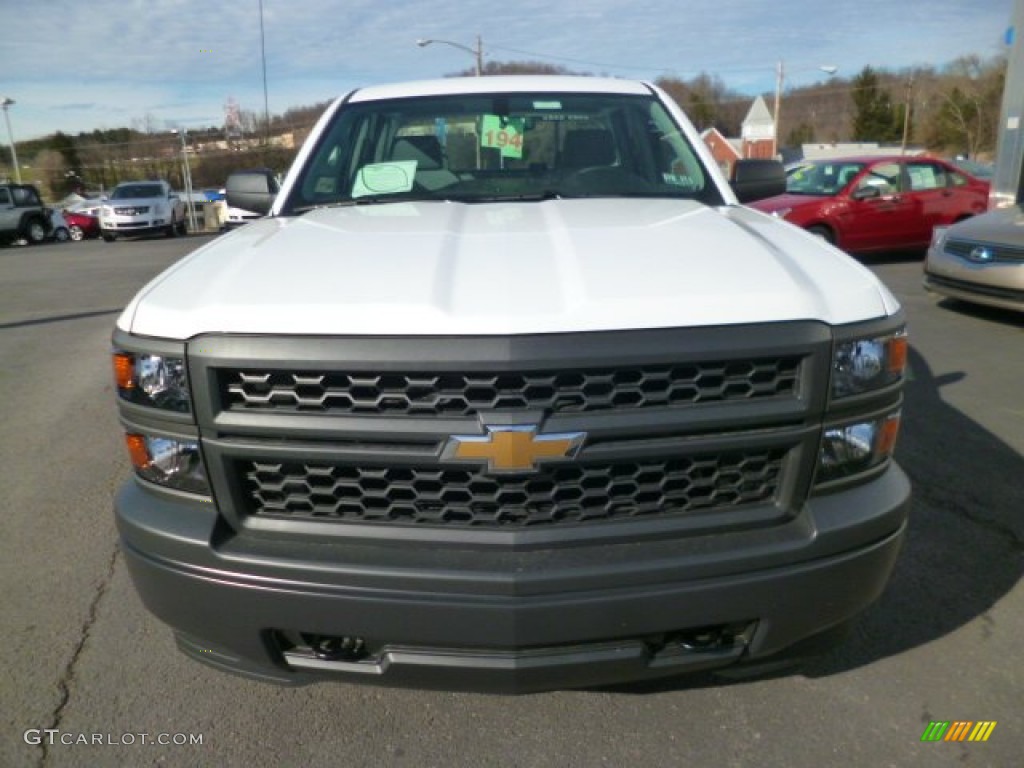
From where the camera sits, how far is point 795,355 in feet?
6.10

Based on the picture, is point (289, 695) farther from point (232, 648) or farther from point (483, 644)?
point (483, 644)

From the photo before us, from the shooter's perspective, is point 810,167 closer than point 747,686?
No

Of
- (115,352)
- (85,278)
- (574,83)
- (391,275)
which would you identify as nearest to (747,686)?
(391,275)

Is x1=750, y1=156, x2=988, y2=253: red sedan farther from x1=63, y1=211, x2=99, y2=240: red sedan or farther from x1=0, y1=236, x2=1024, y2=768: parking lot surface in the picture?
x1=63, y1=211, x2=99, y2=240: red sedan

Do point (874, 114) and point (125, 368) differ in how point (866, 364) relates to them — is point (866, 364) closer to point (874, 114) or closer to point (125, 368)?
point (125, 368)

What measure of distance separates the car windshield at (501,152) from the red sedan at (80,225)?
29555 millimetres

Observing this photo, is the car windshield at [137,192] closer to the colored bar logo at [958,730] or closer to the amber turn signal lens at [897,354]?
the amber turn signal lens at [897,354]

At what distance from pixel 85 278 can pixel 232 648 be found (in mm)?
14036

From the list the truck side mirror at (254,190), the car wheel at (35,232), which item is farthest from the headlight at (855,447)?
the car wheel at (35,232)

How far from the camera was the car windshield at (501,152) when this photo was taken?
328cm

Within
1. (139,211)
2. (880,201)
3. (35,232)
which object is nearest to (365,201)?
(880,201)

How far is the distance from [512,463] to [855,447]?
897mm

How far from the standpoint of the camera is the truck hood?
5.98ft

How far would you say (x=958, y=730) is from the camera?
2303 mm
